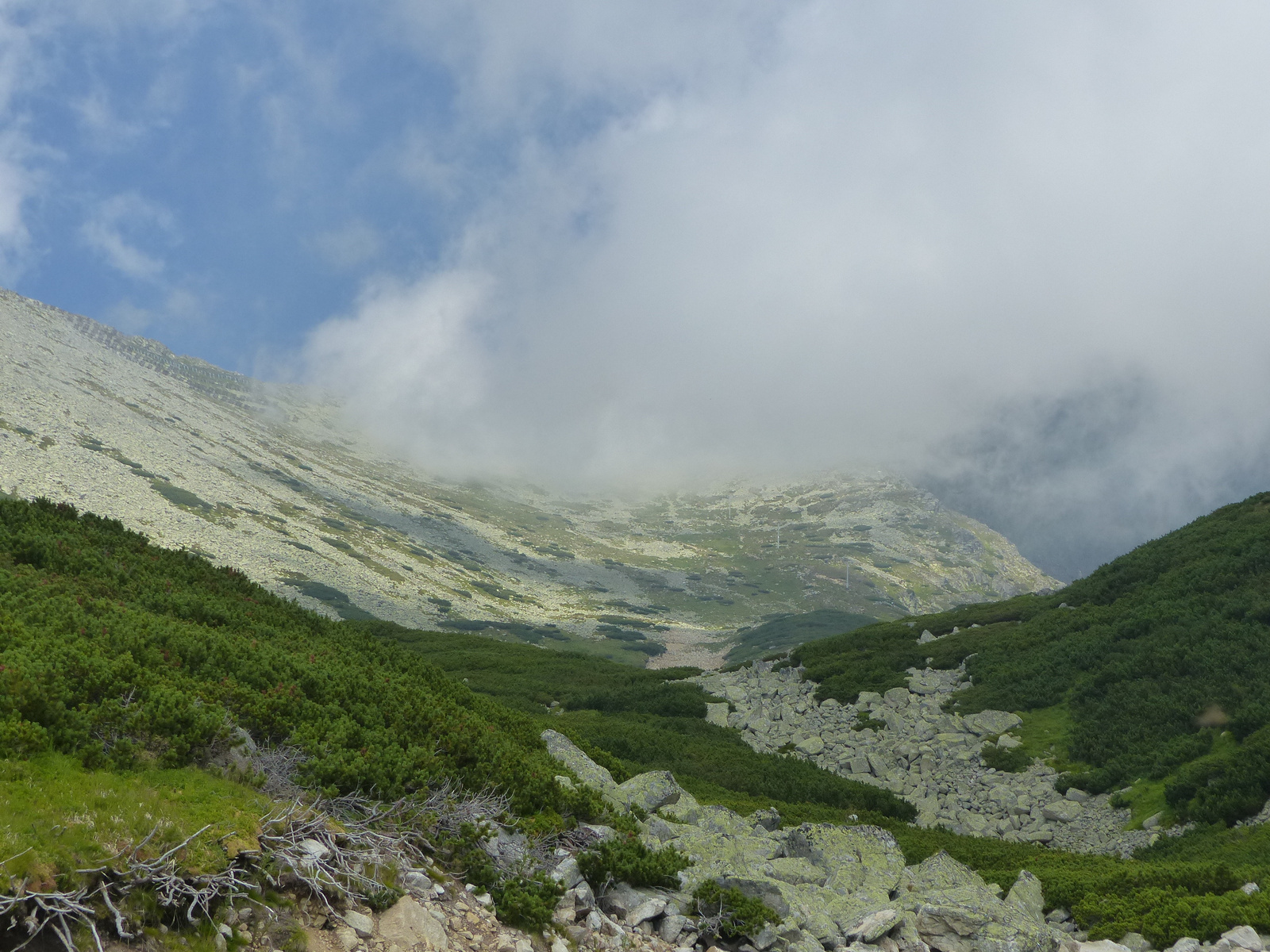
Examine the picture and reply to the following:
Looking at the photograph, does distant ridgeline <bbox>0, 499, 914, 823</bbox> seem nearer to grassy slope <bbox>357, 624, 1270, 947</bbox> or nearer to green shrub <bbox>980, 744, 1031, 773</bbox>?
grassy slope <bbox>357, 624, 1270, 947</bbox>

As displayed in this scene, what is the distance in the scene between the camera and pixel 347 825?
7859 millimetres

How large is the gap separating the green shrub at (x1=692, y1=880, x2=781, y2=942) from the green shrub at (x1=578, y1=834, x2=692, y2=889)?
45 cm

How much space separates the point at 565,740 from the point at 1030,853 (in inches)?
455

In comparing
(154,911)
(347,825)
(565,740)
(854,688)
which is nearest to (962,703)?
(854,688)

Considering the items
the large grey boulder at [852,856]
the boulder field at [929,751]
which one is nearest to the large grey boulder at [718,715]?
the boulder field at [929,751]

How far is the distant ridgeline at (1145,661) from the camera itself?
20469 mm

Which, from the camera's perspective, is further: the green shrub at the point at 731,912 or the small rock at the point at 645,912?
the green shrub at the point at 731,912

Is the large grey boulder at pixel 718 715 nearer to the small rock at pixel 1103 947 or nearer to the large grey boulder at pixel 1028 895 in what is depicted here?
the large grey boulder at pixel 1028 895

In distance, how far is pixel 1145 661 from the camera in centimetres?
2694

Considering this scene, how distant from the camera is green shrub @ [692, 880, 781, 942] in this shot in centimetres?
876

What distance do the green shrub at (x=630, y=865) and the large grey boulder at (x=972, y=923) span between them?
11.6 ft

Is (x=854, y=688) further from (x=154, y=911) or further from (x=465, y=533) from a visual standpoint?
(x=465, y=533)

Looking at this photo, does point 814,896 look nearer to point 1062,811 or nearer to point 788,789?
point 788,789

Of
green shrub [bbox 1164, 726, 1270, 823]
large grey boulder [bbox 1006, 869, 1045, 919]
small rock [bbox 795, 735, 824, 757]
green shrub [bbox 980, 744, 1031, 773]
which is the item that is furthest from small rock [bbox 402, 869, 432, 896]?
small rock [bbox 795, 735, 824, 757]
